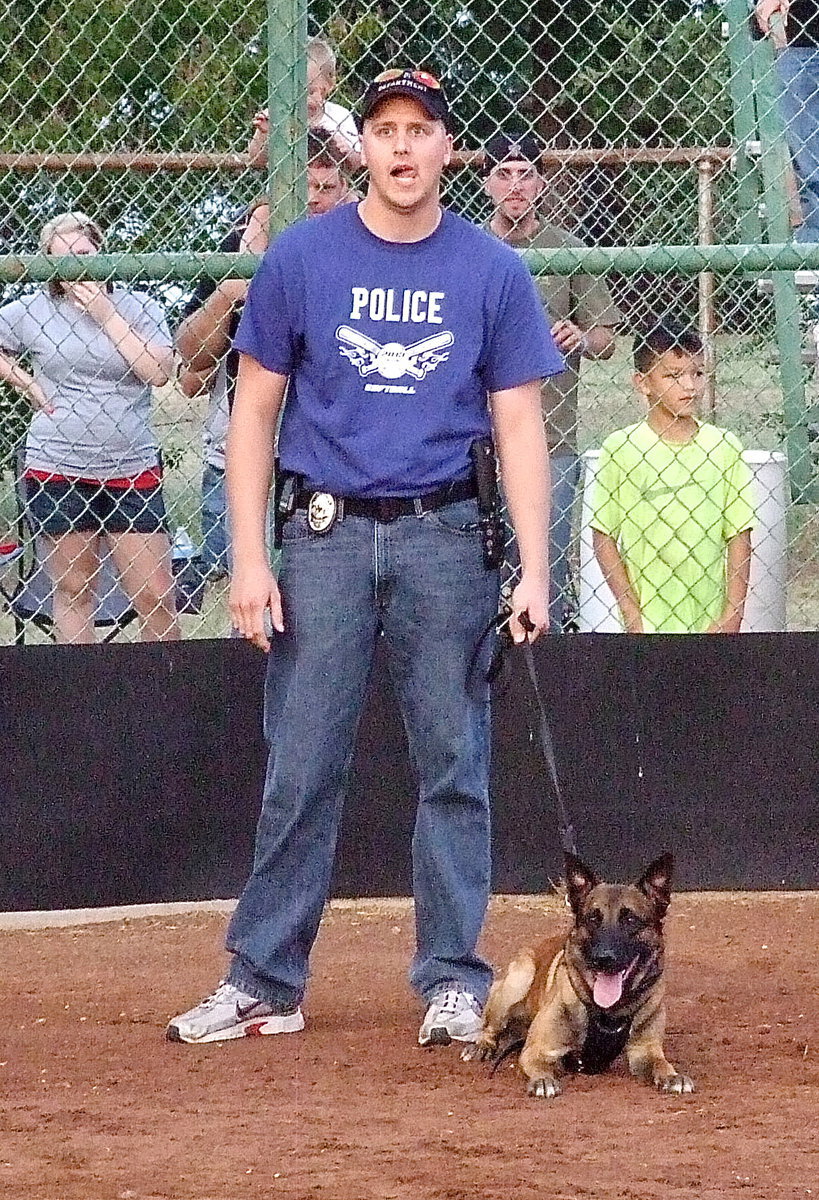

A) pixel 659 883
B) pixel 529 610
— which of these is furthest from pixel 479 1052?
pixel 529 610

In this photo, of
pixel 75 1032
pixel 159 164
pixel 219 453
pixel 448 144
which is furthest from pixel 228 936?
pixel 159 164

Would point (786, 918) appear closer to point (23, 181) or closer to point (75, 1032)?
point (75, 1032)

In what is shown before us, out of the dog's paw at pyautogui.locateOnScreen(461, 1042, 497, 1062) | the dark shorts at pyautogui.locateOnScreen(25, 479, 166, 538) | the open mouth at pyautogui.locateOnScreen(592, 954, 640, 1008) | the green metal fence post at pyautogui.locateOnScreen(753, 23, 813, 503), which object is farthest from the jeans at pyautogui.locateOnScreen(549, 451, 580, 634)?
the open mouth at pyautogui.locateOnScreen(592, 954, 640, 1008)

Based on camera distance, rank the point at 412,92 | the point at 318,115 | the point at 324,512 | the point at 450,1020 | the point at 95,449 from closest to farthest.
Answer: the point at 412,92 < the point at 324,512 < the point at 450,1020 < the point at 318,115 < the point at 95,449

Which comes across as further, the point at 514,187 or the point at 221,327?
the point at 514,187

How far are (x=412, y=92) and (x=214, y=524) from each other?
7.81 feet

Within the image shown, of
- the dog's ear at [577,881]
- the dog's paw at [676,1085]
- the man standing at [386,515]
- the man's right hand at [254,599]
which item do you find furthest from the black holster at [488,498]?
the dog's paw at [676,1085]

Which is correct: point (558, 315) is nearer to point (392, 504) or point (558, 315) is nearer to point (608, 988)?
point (392, 504)

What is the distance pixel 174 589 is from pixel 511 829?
1.36 meters

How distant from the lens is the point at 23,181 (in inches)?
268

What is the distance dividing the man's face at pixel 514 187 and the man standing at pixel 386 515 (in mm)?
2015

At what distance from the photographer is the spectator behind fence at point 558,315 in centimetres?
632

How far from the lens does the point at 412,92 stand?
13.7ft

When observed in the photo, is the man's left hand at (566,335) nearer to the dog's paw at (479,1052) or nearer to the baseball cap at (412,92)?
the baseball cap at (412,92)
